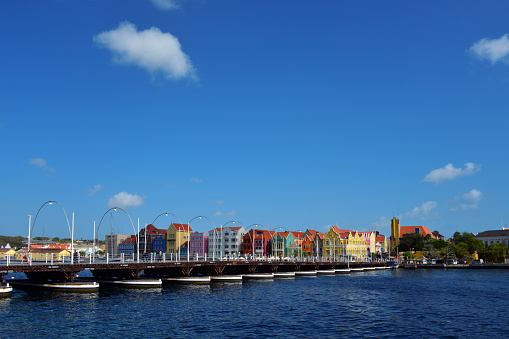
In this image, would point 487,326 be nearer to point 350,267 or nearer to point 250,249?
point 350,267

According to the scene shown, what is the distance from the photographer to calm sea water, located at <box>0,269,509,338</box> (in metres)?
42.7

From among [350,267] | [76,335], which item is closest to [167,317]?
[76,335]

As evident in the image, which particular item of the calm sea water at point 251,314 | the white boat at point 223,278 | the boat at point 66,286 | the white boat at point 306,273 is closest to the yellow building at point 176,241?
the white boat at point 306,273

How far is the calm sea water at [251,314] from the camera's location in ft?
140

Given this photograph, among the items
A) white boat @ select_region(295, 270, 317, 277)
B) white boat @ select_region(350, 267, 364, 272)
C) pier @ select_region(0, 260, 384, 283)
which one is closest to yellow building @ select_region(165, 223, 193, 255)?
pier @ select_region(0, 260, 384, 283)

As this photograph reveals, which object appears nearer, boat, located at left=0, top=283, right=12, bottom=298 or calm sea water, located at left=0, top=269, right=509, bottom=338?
calm sea water, located at left=0, top=269, right=509, bottom=338

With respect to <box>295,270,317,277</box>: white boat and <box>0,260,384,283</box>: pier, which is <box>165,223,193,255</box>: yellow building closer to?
<box>0,260,384,283</box>: pier

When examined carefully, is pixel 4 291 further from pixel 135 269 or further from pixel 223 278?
pixel 223 278

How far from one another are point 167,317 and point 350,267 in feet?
403

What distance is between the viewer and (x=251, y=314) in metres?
53.5

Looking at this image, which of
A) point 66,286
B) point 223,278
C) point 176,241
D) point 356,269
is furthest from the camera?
point 176,241

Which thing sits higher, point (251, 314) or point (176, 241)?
point (176, 241)

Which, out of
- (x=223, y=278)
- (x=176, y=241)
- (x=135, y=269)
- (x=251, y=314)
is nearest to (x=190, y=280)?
(x=223, y=278)

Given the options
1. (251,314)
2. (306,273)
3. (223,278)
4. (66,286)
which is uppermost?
(66,286)
